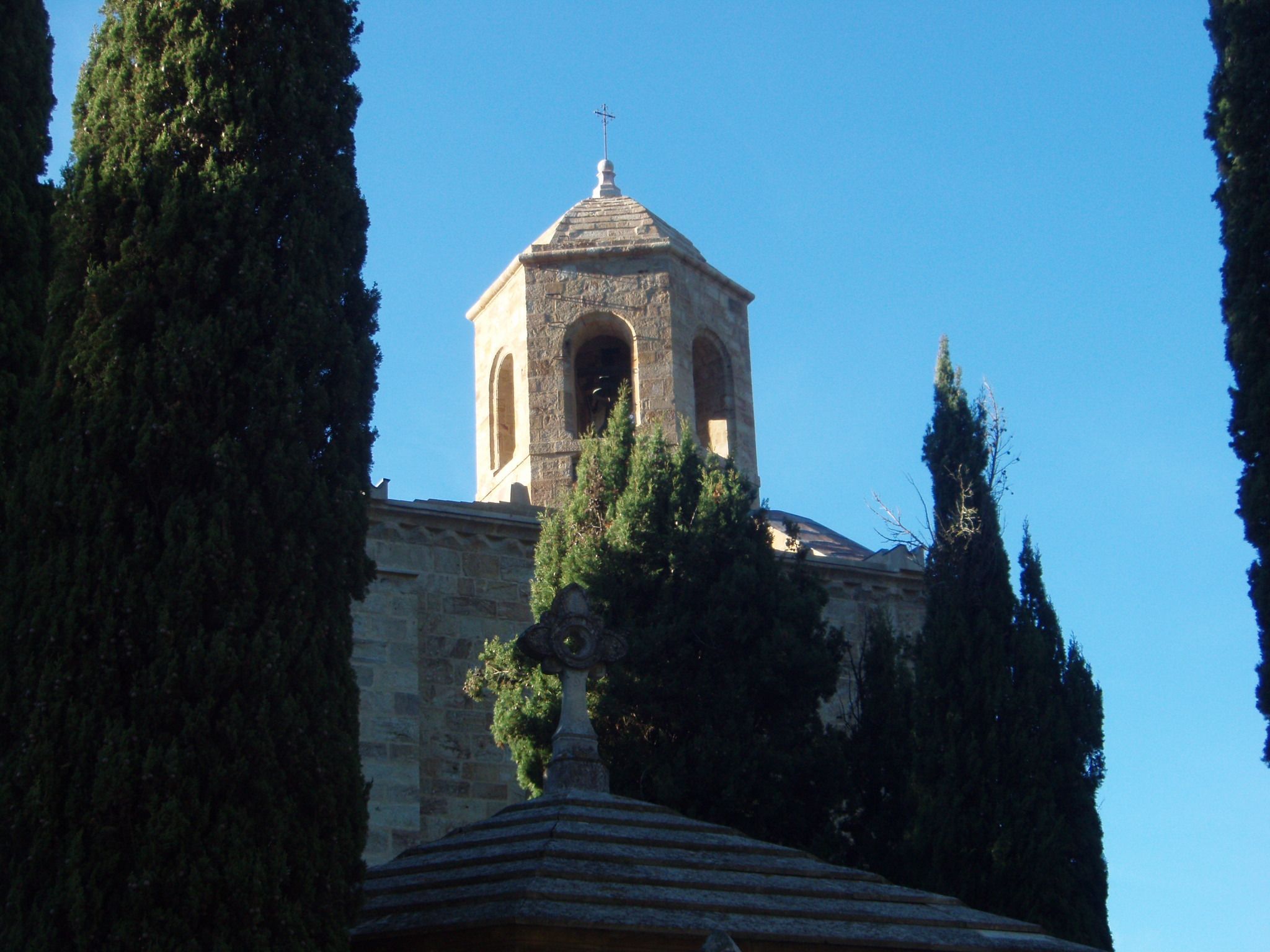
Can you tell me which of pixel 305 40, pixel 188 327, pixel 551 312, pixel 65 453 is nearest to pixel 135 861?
pixel 65 453

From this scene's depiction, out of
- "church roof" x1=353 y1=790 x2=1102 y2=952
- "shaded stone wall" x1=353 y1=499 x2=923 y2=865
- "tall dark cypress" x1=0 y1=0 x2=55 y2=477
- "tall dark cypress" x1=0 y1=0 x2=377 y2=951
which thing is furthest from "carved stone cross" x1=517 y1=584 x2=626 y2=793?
"shaded stone wall" x1=353 y1=499 x2=923 y2=865

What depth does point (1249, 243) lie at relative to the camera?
9.49 m

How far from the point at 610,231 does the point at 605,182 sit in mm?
1394

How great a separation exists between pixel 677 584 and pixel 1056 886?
334cm

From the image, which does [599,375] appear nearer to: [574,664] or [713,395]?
[713,395]

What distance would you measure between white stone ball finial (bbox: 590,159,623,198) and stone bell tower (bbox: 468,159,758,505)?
1.28ft

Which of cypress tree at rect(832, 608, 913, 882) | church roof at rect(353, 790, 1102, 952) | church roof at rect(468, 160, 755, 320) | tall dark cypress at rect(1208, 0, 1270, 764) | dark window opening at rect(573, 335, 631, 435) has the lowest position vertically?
church roof at rect(353, 790, 1102, 952)

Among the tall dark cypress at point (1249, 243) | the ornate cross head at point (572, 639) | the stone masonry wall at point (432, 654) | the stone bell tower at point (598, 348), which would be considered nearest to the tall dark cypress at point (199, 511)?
the ornate cross head at point (572, 639)

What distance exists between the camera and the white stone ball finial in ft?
55.9

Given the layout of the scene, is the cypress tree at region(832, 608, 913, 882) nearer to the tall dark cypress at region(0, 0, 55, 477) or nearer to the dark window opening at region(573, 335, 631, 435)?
the dark window opening at region(573, 335, 631, 435)

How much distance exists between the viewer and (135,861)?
592 centimetres

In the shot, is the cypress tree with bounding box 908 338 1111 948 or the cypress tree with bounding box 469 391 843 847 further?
the cypress tree with bounding box 469 391 843 847

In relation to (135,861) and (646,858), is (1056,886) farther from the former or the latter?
(135,861)

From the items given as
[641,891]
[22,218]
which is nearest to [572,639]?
[641,891]
